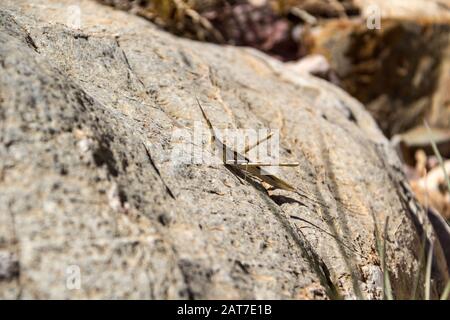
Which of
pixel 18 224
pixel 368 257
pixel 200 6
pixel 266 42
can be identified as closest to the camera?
pixel 18 224

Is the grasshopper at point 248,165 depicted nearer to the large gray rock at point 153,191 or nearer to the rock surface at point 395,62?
the large gray rock at point 153,191

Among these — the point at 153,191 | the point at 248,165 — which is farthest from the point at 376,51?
the point at 153,191

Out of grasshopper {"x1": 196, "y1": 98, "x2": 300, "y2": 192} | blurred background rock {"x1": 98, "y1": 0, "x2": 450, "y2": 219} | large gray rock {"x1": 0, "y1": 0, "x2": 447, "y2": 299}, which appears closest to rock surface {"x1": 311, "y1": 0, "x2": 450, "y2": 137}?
blurred background rock {"x1": 98, "y1": 0, "x2": 450, "y2": 219}

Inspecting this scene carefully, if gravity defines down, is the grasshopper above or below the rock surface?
below

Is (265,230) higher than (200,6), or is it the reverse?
(200,6)

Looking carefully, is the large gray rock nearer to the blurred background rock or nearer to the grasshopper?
the grasshopper

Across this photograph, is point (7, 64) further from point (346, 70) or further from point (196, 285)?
point (346, 70)

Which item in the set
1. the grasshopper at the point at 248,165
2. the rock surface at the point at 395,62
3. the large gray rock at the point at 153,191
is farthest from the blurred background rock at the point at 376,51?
the grasshopper at the point at 248,165
